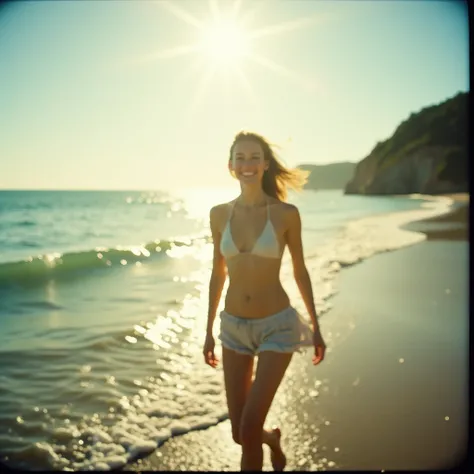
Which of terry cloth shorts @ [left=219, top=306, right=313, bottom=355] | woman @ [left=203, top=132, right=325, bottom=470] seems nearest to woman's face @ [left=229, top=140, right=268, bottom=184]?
woman @ [left=203, top=132, right=325, bottom=470]

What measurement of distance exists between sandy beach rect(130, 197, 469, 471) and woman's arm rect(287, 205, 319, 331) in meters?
1.32

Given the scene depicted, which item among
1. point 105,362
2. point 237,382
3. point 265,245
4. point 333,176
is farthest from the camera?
point 333,176

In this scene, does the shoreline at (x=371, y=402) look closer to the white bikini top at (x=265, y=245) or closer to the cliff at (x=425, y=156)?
the white bikini top at (x=265, y=245)

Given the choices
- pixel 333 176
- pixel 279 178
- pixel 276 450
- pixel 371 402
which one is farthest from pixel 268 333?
pixel 333 176

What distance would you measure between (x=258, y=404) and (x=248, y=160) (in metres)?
1.52

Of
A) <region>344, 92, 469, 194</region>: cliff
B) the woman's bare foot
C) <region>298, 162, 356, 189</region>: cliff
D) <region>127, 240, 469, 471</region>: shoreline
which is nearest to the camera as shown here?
the woman's bare foot

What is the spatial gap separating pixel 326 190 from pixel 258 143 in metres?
134

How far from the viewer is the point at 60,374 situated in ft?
18.1

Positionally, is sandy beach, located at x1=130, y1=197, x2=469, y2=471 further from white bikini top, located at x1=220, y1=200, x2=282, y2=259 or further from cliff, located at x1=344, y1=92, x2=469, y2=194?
cliff, located at x1=344, y1=92, x2=469, y2=194

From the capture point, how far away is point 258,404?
296 cm

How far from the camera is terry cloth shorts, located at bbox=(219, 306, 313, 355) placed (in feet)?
10.2

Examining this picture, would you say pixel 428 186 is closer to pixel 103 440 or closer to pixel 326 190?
pixel 326 190

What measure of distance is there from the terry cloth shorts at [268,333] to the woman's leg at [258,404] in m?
0.07

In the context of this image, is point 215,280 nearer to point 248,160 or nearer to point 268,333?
point 268,333
